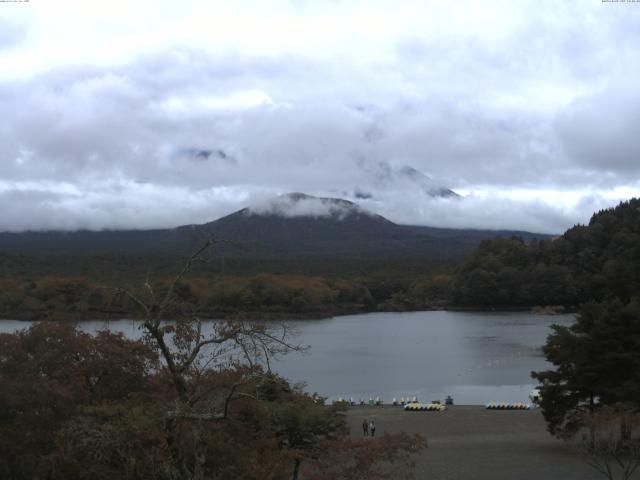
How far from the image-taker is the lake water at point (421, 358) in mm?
30016

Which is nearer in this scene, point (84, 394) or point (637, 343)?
point (84, 394)

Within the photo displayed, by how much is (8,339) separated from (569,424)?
1078cm

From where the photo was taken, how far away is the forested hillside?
70.1 m

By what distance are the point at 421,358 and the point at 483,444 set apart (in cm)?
2238

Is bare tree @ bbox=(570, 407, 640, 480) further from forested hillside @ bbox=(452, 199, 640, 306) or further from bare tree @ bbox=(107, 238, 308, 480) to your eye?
forested hillside @ bbox=(452, 199, 640, 306)

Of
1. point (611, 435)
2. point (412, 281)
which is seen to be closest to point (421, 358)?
point (611, 435)

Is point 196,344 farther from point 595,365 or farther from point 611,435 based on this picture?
point 595,365

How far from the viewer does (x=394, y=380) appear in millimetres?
32844

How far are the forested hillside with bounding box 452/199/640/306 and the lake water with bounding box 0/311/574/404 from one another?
9524mm

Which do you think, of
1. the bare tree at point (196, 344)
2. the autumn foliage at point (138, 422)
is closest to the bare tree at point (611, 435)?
the autumn foliage at point (138, 422)

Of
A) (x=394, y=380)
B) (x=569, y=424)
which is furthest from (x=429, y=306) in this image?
(x=569, y=424)

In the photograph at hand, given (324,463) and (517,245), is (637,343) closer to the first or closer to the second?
(324,463)

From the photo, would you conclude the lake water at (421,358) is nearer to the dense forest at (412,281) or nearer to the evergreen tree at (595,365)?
the dense forest at (412,281)

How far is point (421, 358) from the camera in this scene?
3972 centimetres
